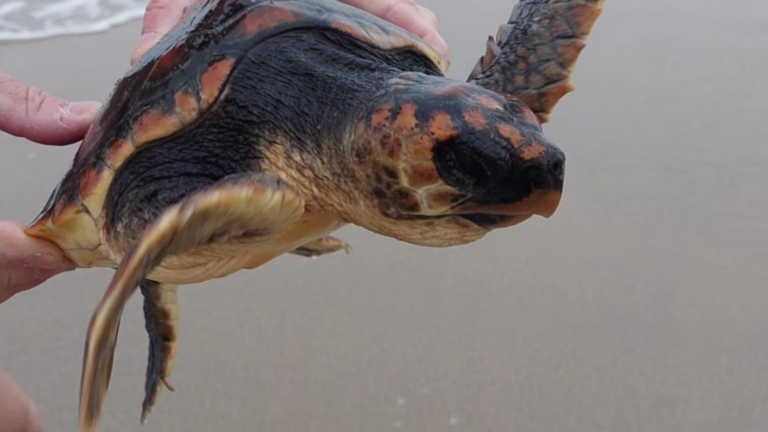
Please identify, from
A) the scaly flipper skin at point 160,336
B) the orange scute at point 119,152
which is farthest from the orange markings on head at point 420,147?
the scaly flipper skin at point 160,336

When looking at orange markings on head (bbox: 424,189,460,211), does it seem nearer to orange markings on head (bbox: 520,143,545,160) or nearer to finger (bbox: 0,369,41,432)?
orange markings on head (bbox: 520,143,545,160)

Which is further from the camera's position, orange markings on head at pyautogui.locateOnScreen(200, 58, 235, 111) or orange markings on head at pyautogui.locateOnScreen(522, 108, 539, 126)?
orange markings on head at pyautogui.locateOnScreen(200, 58, 235, 111)

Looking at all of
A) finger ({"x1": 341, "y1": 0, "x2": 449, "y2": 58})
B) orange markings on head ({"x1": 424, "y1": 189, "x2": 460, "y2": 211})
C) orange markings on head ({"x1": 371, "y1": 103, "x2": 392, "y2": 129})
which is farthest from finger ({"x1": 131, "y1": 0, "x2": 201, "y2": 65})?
orange markings on head ({"x1": 424, "y1": 189, "x2": 460, "y2": 211})

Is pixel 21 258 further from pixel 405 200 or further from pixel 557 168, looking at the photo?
pixel 557 168

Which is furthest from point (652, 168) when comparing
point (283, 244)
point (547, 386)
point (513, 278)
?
point (283, 244)

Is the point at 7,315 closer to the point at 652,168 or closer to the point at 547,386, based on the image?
the point at 547,386

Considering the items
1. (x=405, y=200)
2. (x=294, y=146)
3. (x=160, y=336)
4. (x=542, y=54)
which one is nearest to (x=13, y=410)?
(x=160, y=336)
